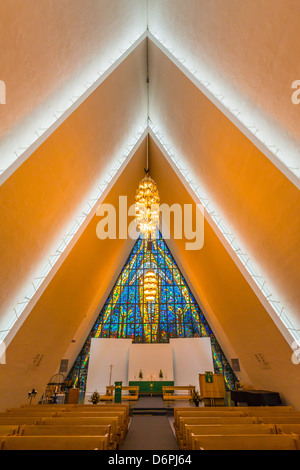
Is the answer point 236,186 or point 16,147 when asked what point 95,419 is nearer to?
point 16,147

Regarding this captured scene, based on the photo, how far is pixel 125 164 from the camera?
354 inches

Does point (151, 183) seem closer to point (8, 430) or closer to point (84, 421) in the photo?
point (84, 421)

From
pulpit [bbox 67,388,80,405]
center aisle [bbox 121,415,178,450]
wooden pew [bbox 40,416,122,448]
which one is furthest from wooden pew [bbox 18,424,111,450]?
pulpit [bbox 67,388,80,405]

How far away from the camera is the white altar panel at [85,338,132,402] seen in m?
14.4

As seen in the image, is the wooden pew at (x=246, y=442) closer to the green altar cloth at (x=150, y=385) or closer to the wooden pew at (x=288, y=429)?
the wooden pew at (x=288, y=429)

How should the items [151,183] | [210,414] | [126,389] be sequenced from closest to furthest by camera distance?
[210,414] → [151,183] → [126,389]

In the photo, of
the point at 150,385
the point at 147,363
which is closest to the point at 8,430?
the point at 150,385

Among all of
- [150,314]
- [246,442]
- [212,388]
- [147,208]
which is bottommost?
[246,442]

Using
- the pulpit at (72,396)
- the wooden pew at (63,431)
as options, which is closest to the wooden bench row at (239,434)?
the wooden pew at (63,431)

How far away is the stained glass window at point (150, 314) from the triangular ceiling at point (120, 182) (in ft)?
21.7

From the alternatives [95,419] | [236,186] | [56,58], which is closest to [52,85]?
[56,58]

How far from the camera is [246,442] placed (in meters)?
2.81

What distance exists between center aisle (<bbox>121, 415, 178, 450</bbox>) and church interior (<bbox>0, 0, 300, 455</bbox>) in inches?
2.6

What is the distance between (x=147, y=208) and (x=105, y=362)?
11.2m
